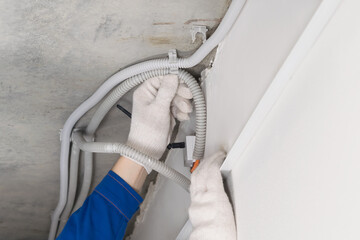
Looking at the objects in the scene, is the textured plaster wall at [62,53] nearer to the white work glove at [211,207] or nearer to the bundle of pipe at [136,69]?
the bundle of pipe at [136,69]

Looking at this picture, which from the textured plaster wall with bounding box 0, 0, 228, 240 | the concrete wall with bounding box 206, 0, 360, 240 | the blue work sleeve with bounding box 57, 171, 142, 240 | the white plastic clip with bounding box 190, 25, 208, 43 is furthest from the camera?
the blue work sleeve with bounding box 57, 171, 142, 240

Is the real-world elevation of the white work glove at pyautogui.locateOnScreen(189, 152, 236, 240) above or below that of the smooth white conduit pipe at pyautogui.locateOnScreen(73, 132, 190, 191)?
above

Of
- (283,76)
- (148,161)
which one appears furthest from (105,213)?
(283,76)

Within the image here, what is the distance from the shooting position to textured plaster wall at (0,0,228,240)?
106 centimetres

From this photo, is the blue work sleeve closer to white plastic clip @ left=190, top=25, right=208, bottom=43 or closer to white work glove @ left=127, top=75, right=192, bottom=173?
white work glove @ left=127, top=75, right=192, bottom=173

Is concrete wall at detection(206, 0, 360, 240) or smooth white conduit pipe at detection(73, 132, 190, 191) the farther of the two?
smooth white conduit pipe at detection(73, 132, 190, 191)

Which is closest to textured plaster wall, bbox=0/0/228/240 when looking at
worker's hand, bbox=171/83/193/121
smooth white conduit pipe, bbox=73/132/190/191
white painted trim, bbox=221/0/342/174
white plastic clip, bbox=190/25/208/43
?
white plastic clip, bbox=190/25/208/43

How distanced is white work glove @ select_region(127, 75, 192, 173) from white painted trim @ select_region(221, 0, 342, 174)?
1.33 feet

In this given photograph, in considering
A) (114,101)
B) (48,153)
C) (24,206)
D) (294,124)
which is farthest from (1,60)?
(24,206)

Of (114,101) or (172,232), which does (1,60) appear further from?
(172,232)

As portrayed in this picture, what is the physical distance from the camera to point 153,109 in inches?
53.1

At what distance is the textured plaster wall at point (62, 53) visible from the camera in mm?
1061

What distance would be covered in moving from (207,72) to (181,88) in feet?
0.33

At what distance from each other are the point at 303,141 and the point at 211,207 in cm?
33
